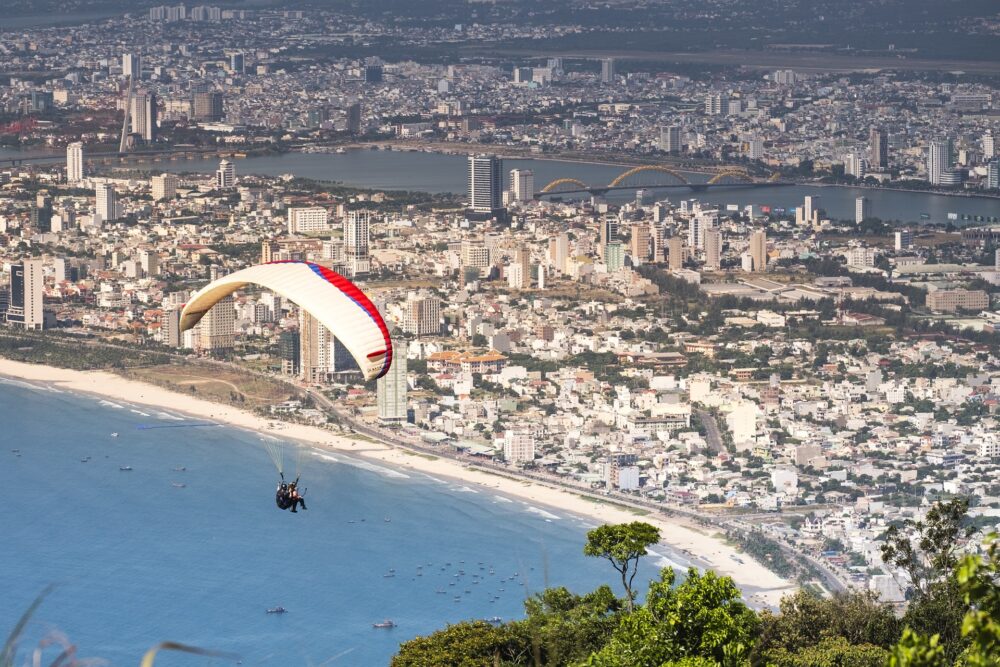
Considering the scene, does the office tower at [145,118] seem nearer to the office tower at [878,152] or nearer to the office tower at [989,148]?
the office tower at [878,152]

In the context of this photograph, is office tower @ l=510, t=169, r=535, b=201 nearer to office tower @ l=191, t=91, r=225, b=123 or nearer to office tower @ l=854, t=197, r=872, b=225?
office tower @ l=854, t=197, r=872, b=225

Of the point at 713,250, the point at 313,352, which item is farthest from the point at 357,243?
the point at 313,352

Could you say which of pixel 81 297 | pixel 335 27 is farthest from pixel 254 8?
pixel 81 297

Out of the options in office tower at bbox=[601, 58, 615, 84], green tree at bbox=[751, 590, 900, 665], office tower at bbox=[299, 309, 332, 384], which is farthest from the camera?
office tower at bbox=[601, 58, 615, 84]

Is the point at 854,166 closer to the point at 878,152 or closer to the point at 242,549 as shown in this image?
the point at 878,152

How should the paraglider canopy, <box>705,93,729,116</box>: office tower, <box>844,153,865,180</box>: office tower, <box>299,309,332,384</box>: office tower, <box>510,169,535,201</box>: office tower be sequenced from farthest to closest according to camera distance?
<box>705,93,729,116</box>: office tower, <box>844,153,865,180</box>: office tower, <box>510,169,535,201</box>: office tower, <box>299,309,332,384</box>: office tower, the paraglider canopy

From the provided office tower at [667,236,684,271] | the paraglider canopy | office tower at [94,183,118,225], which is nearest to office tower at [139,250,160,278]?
office tower at [94,183,118,225]

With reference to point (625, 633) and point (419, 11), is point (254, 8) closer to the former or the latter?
point (419, 11)
